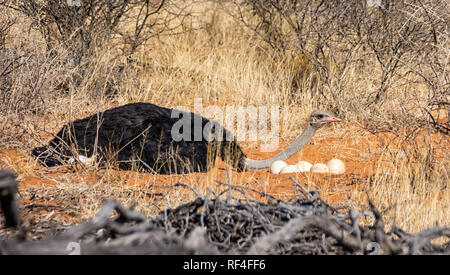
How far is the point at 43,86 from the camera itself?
22.0 feet

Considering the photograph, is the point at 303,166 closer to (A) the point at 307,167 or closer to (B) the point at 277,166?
(A) the point at 307,167

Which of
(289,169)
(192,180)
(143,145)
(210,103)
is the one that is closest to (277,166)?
(289,169)

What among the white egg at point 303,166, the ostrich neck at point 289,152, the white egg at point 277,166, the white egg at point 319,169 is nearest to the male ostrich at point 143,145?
the ostrich neck at point 289,152

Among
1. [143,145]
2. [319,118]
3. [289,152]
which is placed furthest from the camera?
[289,152]

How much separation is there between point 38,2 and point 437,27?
5542 millimetres

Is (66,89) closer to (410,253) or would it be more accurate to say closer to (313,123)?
(313,123)

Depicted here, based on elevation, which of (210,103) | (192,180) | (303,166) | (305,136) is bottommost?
(192,180)

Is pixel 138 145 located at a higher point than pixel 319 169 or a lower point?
higher

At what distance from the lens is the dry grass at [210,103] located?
15.0 ft

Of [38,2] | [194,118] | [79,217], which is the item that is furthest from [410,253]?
[38,2]

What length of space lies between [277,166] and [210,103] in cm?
303

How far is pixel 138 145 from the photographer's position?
5758mm

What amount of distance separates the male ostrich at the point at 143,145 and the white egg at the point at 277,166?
0.44 feet

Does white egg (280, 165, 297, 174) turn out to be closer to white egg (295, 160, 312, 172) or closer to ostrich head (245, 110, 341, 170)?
white egg (295, 160, 312, 172)
